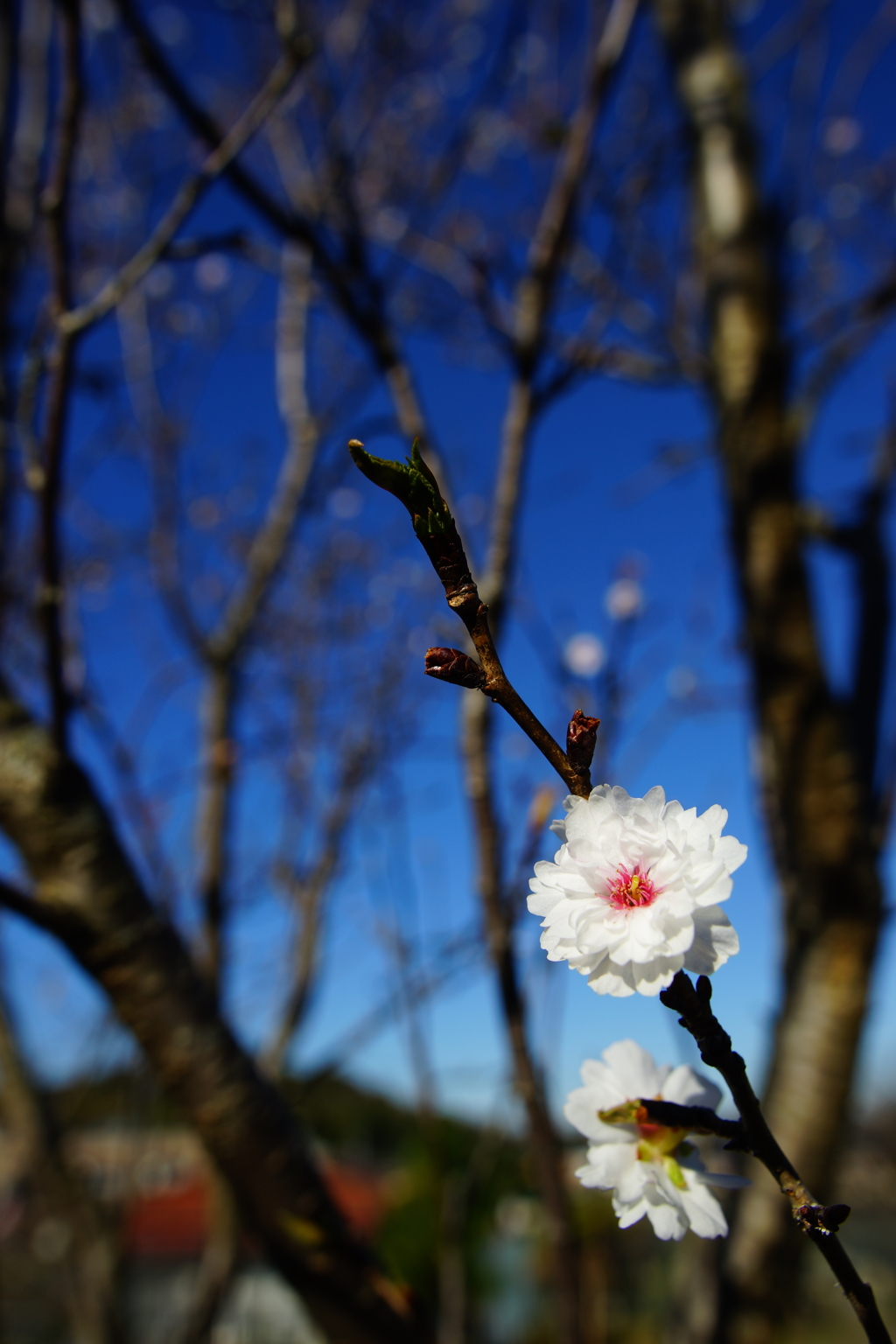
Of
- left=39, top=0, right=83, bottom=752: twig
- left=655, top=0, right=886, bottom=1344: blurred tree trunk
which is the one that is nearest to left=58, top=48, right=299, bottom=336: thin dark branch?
left=39, top=0, right=83, bottom=752: twig

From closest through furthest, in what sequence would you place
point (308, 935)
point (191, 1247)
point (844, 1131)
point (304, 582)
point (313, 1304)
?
point (313, 1304), point (844, 1131), point (308, 935), point (304, 582), point (191, 1247)

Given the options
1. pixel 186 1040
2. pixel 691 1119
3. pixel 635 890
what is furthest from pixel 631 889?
pixel 186 1040

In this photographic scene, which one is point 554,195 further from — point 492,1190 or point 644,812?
point 492,1190

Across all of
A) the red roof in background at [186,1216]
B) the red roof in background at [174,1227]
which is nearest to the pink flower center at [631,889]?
the red roof in background at [186,1216]

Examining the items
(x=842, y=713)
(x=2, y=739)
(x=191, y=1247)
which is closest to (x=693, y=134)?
(x=842, y=713)

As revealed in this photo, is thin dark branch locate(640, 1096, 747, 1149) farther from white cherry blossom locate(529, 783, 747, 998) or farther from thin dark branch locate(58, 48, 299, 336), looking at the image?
thin dark branch locate(58, 48, 299, 336)

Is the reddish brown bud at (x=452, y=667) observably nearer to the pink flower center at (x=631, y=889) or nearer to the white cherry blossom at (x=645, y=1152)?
the pink flower center at (x=631, y=889)

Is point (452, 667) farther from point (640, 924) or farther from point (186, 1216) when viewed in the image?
point (186, 1216)
